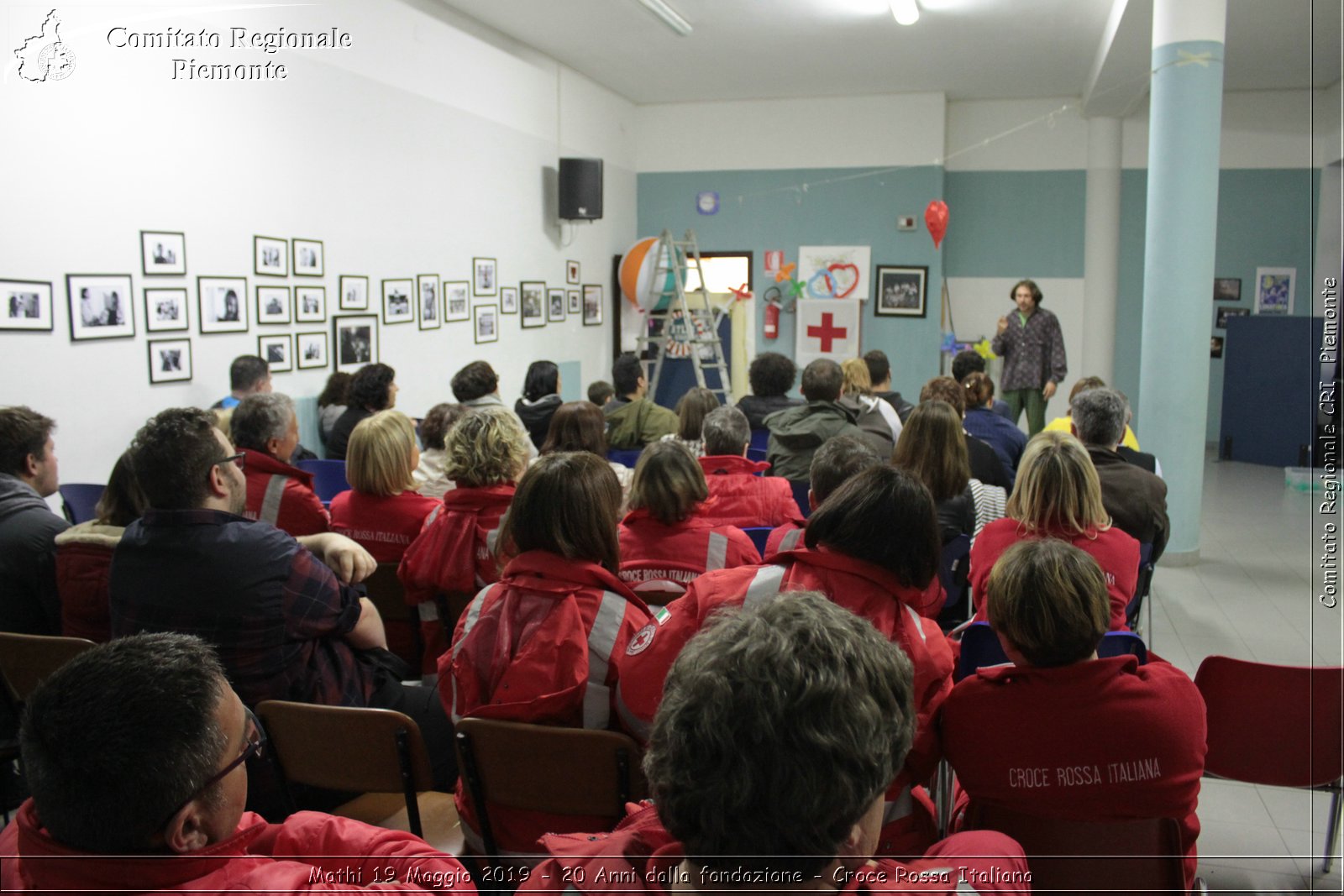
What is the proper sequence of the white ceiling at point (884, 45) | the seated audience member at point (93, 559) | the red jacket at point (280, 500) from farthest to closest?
the white ceiling at point (884, 45) → the red jacket at point (280, 500) → the seated audience member at point (93, 559)

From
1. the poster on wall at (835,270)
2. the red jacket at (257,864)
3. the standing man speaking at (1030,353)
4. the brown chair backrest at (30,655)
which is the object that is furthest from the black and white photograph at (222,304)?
the poster on wall at (835,270)

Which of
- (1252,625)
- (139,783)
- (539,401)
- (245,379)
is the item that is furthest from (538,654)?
(1252,625)

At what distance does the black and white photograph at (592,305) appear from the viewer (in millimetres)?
9891

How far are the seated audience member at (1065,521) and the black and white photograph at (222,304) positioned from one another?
4228 mm

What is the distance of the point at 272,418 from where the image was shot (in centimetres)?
338

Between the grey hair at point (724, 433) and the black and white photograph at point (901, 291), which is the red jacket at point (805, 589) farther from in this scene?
the black and white photograph at point (901, 291)

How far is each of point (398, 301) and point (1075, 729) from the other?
6.03 meters

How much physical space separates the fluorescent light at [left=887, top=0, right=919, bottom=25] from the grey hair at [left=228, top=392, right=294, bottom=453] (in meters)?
5.66

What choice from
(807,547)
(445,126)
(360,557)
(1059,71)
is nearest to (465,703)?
(360,557)

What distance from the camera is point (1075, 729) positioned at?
1.58 meters

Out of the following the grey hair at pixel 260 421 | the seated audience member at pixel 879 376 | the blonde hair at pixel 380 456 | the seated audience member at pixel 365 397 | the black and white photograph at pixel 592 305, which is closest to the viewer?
the blonde hair at pixel 380 456

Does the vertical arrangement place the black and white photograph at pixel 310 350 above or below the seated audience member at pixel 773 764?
above

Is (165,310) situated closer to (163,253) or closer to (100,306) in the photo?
(163,253)

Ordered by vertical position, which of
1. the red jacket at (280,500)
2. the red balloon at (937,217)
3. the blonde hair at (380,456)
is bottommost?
the red jacket at (280,500)
